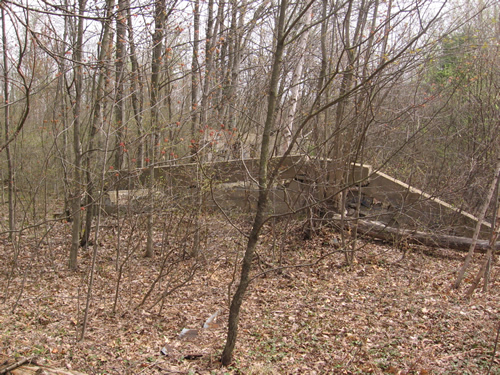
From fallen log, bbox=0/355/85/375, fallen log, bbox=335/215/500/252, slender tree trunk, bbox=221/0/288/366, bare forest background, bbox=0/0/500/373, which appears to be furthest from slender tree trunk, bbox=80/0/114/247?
fallen log, bbox=335/215/500/252

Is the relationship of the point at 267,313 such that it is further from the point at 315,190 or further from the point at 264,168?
the point at 264,168

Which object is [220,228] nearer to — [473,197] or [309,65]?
[309,65]

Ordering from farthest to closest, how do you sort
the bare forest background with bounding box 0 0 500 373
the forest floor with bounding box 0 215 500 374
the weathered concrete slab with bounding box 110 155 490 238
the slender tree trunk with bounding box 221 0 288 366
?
the weathered concrete slab with bounding box 110 155 490 238, the bare forest background with bounding box 0 0 500 373, the forest floor with bounding box 0 215 500 374, the slender tree trunk with bounding box 221 0 288 366

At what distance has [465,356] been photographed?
4.13 m

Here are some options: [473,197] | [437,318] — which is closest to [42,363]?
[437,318]

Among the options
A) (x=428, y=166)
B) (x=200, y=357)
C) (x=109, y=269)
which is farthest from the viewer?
(x=428, y=166)

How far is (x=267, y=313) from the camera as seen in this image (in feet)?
19.0

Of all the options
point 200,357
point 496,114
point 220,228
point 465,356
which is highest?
point 496,114

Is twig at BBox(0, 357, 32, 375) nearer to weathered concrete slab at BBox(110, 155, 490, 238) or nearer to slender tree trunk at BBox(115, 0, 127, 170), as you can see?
slender tree trunk at BBox(115, 0, 127, 170)

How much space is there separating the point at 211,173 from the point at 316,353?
11.6ft

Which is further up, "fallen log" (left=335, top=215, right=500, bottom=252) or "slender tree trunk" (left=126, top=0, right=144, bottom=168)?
"slender tree trunk" (left=126, top=0, right=144, bottom=168)

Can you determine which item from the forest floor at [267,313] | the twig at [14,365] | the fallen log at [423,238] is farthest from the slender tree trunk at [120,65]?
the fallen log at [423,238]

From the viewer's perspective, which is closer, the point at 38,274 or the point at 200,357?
the point at 200,357

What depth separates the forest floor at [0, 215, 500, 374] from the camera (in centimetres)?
427
